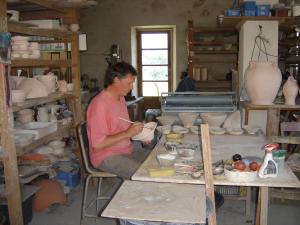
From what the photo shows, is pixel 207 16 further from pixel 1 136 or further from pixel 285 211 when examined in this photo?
pixel 1 136

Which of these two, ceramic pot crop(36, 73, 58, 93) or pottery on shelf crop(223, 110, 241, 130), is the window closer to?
ceramic pot crop(36, 73, 58, 93)

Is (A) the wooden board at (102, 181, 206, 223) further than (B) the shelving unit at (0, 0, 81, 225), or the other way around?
(B) the shelving unit at (0, 0, 81, 225)

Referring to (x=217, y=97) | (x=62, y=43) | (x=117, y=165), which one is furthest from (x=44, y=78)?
(x=217, y=97)

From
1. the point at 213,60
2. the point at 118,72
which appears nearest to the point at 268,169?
the point at 118,72

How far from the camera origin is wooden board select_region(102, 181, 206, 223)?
1.32 m

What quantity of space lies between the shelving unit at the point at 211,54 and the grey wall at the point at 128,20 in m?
0.28

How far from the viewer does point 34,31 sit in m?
2.89

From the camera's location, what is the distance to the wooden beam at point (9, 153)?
2.36m

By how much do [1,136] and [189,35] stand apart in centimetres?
390

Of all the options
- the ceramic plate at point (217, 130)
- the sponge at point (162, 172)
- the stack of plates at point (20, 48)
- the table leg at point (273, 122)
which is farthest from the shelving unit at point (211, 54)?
the sponge at point (162, 172)

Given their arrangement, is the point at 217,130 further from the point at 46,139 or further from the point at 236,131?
the point at 46,139

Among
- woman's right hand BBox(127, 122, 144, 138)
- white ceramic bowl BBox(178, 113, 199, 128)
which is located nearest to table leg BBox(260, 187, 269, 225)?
woman's right hand BBox(127, 122, 144, 138)

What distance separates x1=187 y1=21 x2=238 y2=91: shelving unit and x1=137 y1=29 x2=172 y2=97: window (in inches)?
27.6

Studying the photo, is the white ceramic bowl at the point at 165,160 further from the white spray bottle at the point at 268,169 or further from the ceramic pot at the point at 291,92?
the ceramic pot at the point at 291,92
